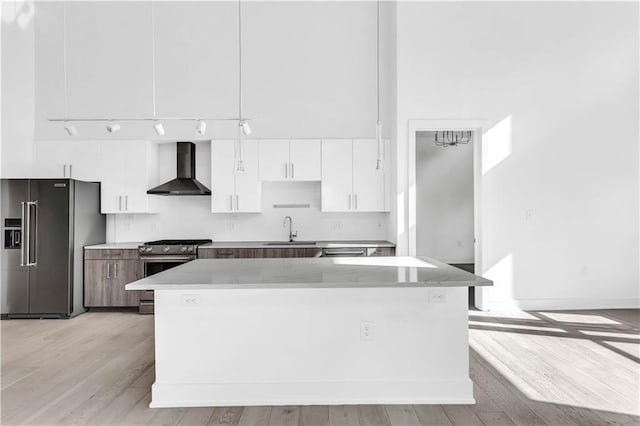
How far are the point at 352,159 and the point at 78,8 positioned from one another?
4292 millimetres

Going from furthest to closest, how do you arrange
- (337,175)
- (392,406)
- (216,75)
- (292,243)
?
(216,75), (337,175), (292,243), (392,406)

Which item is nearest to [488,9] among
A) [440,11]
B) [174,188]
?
[440,11]

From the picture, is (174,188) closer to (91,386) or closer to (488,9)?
(91,386)

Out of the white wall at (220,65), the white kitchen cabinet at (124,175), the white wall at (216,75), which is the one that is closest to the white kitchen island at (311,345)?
the white wall at (216,75)

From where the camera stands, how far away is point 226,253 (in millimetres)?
5395

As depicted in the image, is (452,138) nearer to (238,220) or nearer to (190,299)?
(238,220)

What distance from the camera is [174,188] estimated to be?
18.4 feet

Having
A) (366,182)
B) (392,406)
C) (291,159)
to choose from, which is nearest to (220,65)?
(291,159)

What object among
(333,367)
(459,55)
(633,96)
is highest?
(459,55)

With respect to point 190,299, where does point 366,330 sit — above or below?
below

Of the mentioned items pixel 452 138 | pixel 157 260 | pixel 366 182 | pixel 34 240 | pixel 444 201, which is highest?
pixel 452 138

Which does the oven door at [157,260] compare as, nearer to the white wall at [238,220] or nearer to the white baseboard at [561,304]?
the white wall at [238,220]

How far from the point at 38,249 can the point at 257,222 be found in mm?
2638

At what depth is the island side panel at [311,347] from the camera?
278 cm
